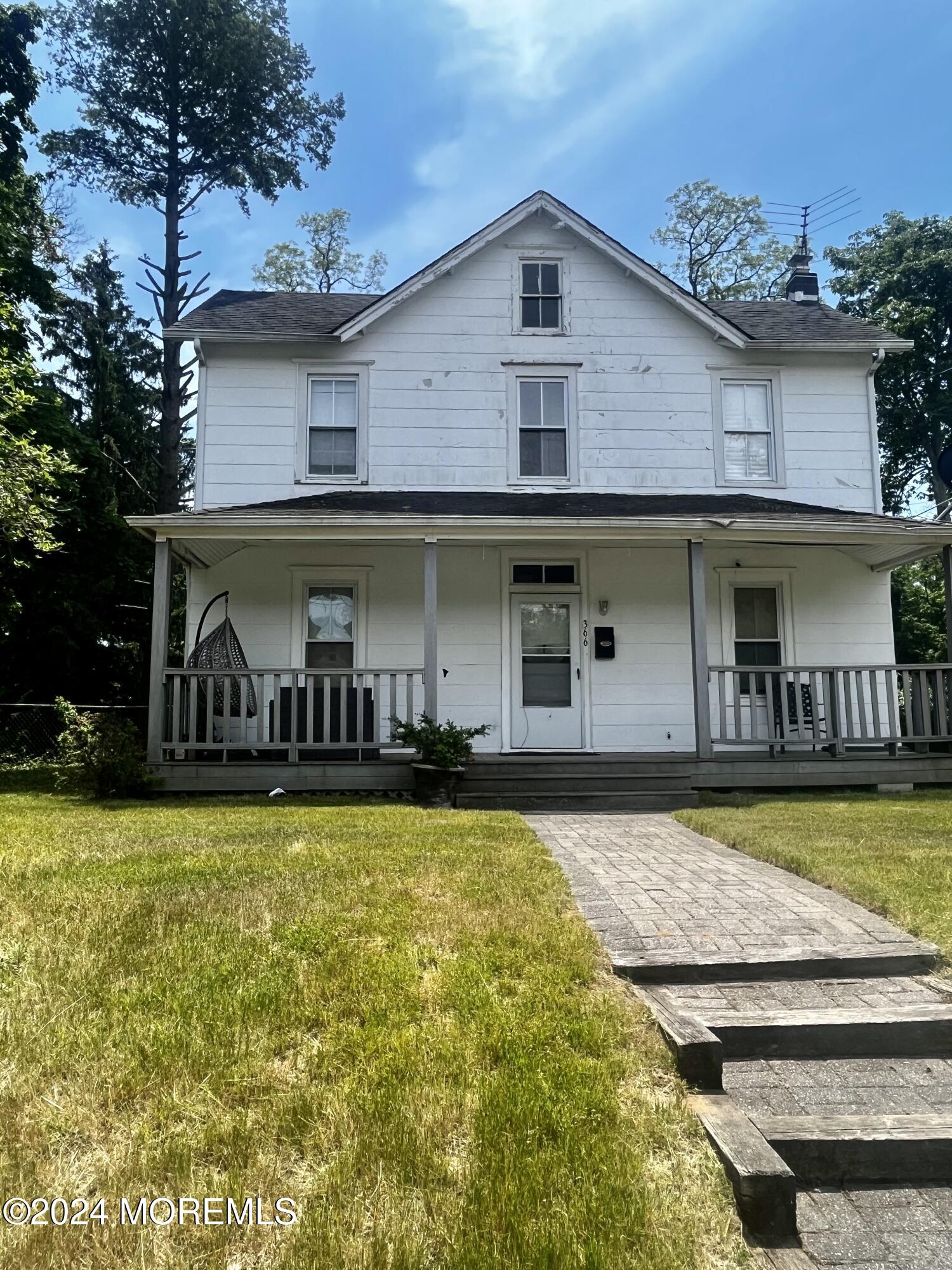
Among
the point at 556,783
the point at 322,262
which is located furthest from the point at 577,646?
the point at 322,262

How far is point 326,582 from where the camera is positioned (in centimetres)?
1109

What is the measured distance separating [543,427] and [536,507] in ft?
5.82

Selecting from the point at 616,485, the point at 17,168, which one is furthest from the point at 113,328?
the point at 616,485

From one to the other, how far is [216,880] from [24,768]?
11265mm

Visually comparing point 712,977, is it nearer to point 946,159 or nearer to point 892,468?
point 946,159

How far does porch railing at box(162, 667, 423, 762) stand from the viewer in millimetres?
9266

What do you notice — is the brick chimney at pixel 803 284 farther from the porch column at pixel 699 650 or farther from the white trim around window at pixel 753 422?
the porch column at pixel 699 650

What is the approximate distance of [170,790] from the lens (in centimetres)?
928

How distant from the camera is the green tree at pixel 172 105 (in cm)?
1928

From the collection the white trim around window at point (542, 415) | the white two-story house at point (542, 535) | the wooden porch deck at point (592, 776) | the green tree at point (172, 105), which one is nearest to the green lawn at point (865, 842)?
the wooden porch deck at point (592, 776)

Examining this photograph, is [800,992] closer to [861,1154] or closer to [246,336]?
[861,1154]

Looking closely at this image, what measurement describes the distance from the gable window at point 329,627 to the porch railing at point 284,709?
0.27m

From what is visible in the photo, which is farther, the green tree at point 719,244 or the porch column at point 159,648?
the green tree at point 719,244

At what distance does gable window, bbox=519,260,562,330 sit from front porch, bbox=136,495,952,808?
2.91 m
